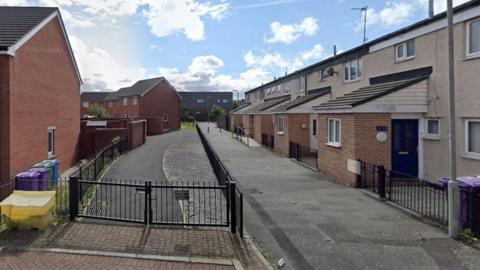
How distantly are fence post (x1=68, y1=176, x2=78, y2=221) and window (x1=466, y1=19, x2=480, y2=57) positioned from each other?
428 inches

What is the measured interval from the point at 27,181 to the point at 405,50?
1306 centimetres

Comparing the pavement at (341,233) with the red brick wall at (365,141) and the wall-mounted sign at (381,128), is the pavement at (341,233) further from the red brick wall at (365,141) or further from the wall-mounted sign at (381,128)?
the wall-mounted sign at (381,128)

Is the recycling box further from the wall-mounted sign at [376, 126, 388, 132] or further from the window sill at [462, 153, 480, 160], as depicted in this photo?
the window sill at [462, 153, 480, 160]

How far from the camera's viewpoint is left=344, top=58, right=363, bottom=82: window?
1845 cm

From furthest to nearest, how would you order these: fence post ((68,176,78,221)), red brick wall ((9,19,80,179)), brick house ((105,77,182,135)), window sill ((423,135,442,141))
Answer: brick house ((105,77,182,135)) < red brick wall ((9,19,80,179)) < window sill ((423,135,442,141)) < fence post ((68,176,78,221))

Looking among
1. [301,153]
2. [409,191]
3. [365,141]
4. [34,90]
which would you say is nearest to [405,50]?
[365,141]

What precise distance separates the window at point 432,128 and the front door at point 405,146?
442 mm

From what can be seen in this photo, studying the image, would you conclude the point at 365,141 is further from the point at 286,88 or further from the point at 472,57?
the point at 286,88

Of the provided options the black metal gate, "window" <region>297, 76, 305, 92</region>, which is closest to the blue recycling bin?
the black metal gate

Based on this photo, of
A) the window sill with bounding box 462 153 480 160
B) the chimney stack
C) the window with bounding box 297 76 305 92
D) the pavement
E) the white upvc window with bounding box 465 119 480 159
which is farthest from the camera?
the window with bounding box 297 76 305 92

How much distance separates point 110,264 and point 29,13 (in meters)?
14.2

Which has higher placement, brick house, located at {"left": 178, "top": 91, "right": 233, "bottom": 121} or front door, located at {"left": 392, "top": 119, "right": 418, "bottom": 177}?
brick house, located at {"left": 178, "top": 91, "right": 233, "bottom": 121}

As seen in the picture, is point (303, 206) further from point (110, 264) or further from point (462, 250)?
point (110, 264)

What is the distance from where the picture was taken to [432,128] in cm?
1317
